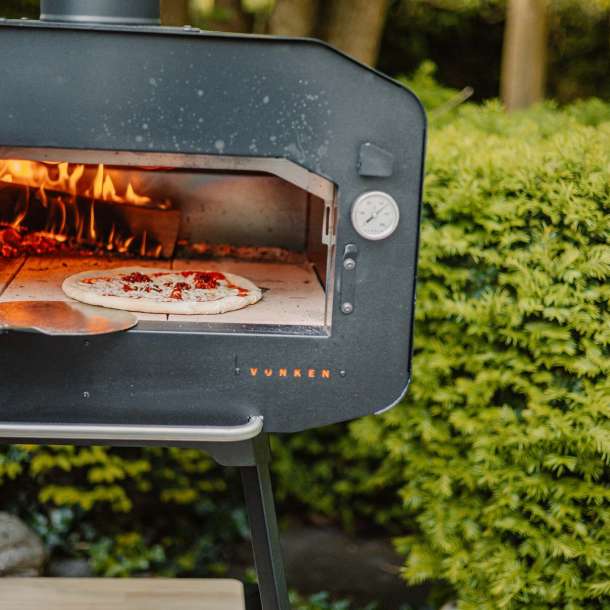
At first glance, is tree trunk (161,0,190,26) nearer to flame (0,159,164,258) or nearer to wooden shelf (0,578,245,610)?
flame (0,159,164,258)

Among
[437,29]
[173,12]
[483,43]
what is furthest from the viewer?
[483,43]

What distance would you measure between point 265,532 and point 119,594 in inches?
30.2

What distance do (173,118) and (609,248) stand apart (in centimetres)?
134

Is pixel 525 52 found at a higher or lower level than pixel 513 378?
higher

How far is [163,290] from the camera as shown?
2.34 metres

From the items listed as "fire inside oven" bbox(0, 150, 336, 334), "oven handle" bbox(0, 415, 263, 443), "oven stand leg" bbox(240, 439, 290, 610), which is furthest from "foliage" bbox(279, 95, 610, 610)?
"oven handle" bbox(0, 415, 263, 443)

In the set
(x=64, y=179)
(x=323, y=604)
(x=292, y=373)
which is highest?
(x=64, y=179)

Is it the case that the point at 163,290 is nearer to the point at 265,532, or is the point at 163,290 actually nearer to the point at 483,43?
the point at 265,532

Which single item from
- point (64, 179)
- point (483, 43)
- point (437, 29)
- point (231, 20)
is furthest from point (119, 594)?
point (483, 43)

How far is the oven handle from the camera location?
1.98 meters

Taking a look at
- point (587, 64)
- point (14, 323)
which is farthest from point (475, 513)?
point (587, 64)

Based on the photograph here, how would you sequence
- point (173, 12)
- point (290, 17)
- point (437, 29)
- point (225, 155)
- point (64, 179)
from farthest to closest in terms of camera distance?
point (437, 29) → point (290, 17) → point (173, 12) → point (64, 179) → point (225, 155)

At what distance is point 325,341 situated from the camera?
2062 mm

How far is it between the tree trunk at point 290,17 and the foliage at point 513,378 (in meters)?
1.74
